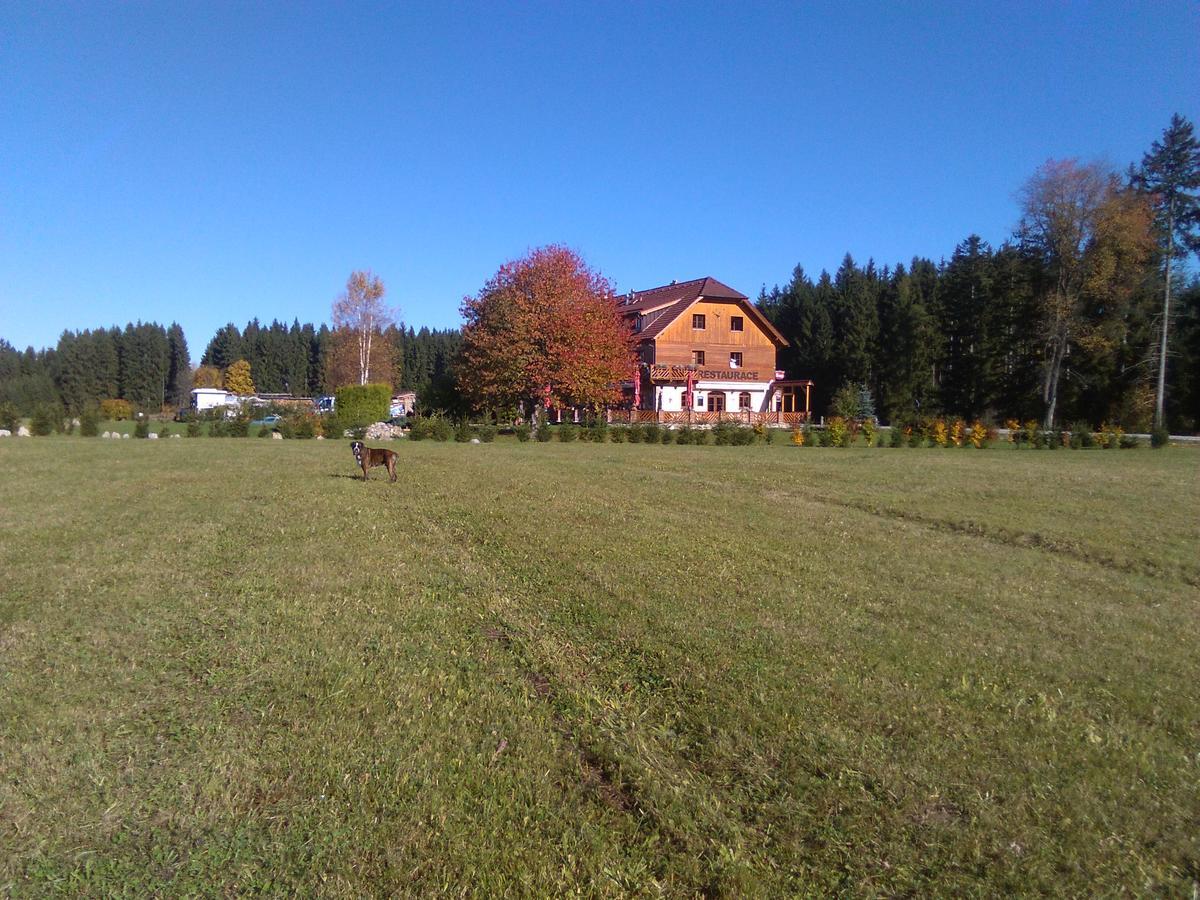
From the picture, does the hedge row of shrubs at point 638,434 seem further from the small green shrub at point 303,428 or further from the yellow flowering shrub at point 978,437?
the yellow flowering shrub at point 978,437

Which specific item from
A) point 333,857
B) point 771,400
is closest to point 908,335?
point 771,400

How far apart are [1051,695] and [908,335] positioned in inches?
2370

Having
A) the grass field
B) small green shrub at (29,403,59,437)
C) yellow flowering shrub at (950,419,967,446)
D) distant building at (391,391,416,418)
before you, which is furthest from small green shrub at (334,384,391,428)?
distant building at (391,391,416,418)

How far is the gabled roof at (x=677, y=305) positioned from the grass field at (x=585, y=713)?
44799mm

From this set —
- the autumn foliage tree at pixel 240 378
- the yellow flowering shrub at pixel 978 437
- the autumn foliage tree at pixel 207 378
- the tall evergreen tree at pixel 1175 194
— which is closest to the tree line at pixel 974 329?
the tall evergreen tree at pixel 1175 194

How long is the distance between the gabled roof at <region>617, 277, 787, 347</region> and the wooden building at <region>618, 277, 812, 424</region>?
0.07 meters

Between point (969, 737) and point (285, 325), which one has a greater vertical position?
point (285, 325)

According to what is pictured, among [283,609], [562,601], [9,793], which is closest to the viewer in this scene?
[9,793]

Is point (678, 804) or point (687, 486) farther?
point (687, 486)

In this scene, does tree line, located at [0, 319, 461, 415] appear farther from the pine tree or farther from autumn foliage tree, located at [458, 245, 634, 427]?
autumn foliage tree, located at [458, 245, 634, 427]

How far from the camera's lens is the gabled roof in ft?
175

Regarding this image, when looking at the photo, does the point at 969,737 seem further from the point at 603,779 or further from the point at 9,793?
the point at 9,793

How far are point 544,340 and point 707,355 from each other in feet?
66.8

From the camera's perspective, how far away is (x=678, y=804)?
3.35 metres
